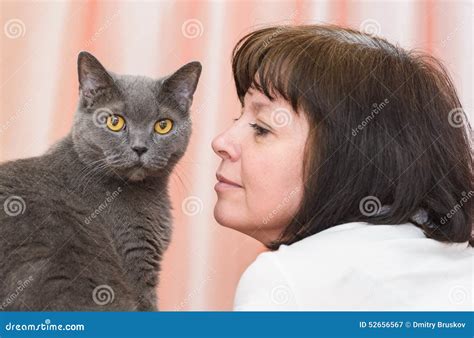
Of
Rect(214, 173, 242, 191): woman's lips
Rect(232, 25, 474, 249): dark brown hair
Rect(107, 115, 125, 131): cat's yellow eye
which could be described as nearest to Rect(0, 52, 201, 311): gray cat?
Rect(107, 115, 125, 131): cat's yellow eye

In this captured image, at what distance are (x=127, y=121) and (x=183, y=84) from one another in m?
0.17

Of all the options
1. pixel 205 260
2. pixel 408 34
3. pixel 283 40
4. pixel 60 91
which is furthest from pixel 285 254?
pixel 408 34

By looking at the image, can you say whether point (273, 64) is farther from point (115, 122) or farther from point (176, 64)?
point (176, 64)

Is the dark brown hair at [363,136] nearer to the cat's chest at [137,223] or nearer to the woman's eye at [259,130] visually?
the woman's eye at [259,130]

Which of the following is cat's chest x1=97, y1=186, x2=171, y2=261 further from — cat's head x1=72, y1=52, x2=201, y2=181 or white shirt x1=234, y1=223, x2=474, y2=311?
white shirt x1=234, y1=223, x2=474, y2=311

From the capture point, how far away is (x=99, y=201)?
1.33 meters

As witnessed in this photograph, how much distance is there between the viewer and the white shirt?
0.89 metres

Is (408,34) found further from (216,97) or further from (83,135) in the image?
(83,135)

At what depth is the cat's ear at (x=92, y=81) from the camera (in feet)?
4.33

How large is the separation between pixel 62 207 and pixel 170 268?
53 centimetres

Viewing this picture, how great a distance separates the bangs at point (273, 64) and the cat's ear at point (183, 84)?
0.17 meters

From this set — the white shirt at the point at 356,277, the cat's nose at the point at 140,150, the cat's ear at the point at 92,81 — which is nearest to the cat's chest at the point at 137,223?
the cat's nose at the point at 140,150

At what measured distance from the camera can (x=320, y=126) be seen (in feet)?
3.66

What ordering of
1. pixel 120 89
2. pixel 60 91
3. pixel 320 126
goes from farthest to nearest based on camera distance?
pixel 60 91 → pixel 120 89 → pixel 320 126
